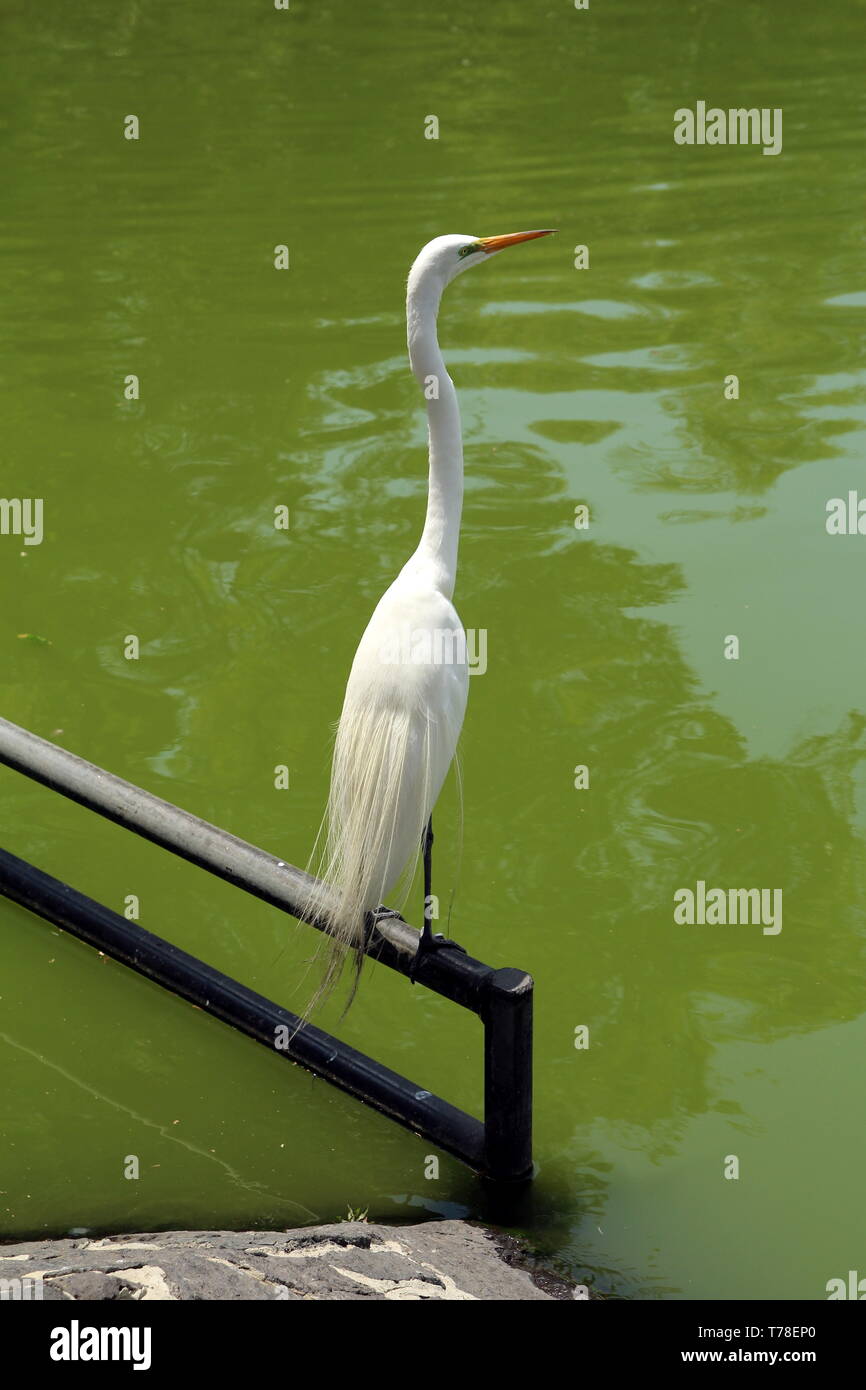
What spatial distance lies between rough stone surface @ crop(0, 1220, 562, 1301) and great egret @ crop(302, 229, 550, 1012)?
59 centimetres

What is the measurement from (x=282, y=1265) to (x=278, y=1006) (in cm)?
93

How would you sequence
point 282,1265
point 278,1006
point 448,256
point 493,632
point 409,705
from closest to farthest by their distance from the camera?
point 282,1265, point 409,705, point 448,256, point 278,1006, point 493,632

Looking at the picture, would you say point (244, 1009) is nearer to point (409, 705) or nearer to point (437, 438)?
point (409, 705)

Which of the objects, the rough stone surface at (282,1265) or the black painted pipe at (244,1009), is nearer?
the rough stone surface at (282,1265)

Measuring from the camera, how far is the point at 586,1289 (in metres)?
3.04

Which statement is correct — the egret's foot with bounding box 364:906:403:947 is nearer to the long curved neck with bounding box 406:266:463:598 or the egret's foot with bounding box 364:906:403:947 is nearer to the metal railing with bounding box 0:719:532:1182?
the metal railing with bounding box 0:719:532:1182

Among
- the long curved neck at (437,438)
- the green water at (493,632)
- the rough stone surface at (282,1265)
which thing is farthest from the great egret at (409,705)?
the green water at (493,632)

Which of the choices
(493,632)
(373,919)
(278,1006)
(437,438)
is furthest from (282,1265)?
(493,632)

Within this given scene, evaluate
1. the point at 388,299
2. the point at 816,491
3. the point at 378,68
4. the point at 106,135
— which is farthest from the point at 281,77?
the point at 816,491

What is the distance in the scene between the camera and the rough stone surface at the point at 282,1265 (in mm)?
2580

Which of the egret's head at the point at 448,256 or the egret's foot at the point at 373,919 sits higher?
the egret's head at the point at 448,256

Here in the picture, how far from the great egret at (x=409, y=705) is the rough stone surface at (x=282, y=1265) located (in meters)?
0.59

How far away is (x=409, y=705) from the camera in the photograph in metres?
3.18

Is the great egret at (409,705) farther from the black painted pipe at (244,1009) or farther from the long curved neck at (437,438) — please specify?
the black painted pipe at (244,1009)
